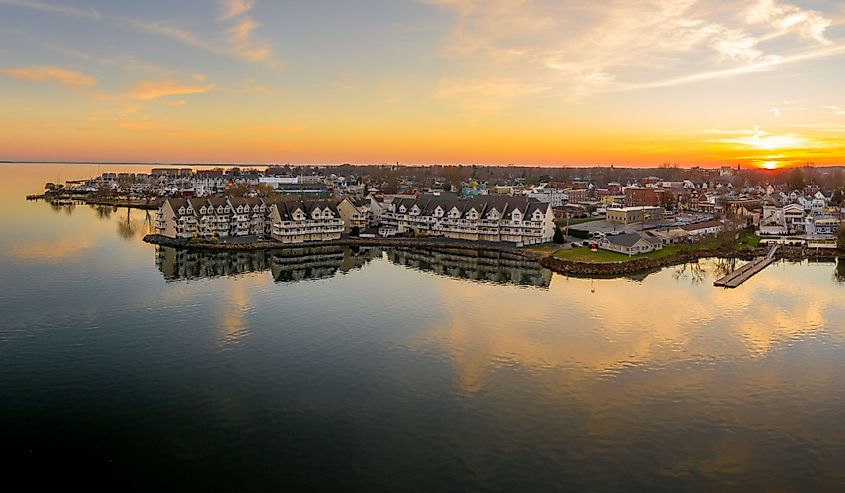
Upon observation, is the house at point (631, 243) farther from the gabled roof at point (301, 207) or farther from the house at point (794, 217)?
the gabled roof at point (301, 207)

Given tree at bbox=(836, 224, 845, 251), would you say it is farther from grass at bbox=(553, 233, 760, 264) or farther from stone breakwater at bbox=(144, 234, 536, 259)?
stone breakwater at bbox=(144, 234, 536, 259)

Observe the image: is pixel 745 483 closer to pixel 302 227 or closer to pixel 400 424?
pixel 400 424

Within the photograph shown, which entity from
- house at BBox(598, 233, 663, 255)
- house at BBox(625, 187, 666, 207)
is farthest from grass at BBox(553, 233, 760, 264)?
house at BBox(625, 187, 666, 207)

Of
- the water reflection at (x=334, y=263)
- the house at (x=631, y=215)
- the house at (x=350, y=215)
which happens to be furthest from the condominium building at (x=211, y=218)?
the house at (x=631, y=215)

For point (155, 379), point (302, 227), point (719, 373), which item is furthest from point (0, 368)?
point (302, 227)

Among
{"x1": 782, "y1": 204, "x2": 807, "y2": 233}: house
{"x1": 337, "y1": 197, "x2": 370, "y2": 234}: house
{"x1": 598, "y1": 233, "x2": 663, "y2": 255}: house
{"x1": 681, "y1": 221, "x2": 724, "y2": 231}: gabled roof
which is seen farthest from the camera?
{"x1": 337, "y1": 197, "x2": 370, "y2": 234}: house

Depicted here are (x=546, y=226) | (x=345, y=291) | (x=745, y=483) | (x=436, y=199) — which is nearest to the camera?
(x=745, y=483)
